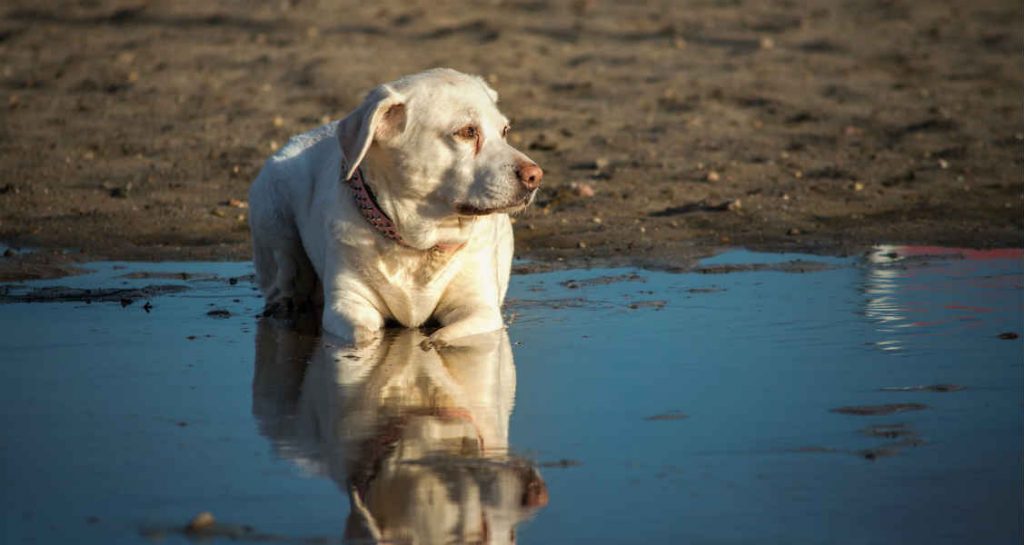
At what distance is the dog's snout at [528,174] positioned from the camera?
5.63 metres

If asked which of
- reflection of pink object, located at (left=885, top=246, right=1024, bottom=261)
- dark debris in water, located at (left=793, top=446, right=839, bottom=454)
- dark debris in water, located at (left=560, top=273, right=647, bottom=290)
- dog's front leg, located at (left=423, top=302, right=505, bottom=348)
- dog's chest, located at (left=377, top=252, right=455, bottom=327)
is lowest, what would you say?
dark debris in water, located at (left=560, top=273, right=647, bottom=290)

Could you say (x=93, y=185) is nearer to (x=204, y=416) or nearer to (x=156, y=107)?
Result: (x=156, y=107)

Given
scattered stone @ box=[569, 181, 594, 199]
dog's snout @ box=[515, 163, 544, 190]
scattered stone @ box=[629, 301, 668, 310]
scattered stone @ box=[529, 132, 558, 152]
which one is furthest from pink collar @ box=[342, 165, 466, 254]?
scattered stone @ box=[529, 132, 558, 152]

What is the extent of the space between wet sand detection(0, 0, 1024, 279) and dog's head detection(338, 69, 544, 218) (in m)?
2.05

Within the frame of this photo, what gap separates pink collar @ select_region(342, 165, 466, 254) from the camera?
594cm

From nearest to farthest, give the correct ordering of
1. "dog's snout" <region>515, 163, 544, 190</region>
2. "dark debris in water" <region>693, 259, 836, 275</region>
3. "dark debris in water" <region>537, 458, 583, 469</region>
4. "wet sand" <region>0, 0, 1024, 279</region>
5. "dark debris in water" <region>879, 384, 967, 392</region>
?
"dark debris in water" <region>537, 458, 583, 469</region>
"dark debris in water" <region>879, 384, 967, 392</region>
"dog's snout" <region>515, 163, 544, 190</region>
"dark debris in water" <region>693, 259, 836, 275</region>
"wet sand" <region>0, 0, 1024, 279</region>

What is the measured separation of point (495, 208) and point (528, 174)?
→ 19cm

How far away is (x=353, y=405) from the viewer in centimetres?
482

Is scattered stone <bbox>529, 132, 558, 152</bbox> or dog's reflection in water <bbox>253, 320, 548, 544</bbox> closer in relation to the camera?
dog's reflection in water <bbox>253, 320, 548, 544</bbox>

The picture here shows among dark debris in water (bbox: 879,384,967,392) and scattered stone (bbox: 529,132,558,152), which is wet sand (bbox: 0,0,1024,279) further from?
dark debris in water (bbox: 879,384,967,392)

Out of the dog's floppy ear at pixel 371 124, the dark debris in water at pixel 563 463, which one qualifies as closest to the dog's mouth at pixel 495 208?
the dog's floppy ear at pixel 371 124

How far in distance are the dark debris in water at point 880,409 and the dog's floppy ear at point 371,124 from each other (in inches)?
78.2

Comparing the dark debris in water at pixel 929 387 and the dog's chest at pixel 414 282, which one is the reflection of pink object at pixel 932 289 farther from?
the dog's chest at pixel 414 282

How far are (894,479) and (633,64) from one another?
9.81 m
